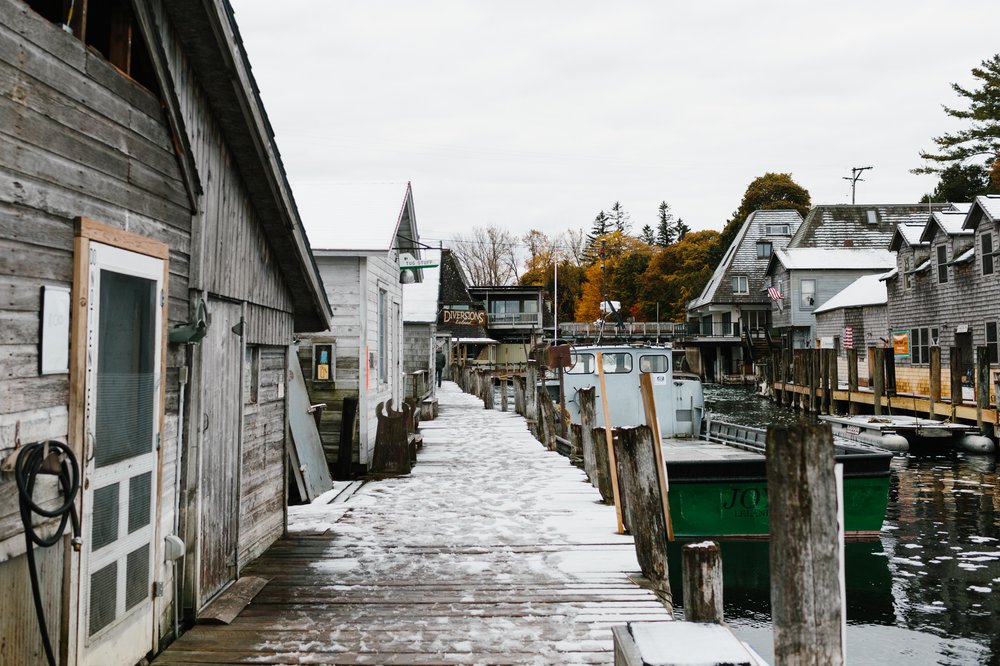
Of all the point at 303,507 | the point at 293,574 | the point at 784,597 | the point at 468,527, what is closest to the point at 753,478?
the point at 468,527

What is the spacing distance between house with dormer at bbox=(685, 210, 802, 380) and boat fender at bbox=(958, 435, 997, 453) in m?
36.0

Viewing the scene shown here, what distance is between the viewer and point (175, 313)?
5133 millimetres

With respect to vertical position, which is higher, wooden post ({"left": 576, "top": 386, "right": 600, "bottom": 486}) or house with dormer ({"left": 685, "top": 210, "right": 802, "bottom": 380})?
house with dormer ({"left": 685, "top": 210, "right": 802, "bottom": 380})

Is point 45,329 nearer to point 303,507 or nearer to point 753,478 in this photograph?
point 303,507

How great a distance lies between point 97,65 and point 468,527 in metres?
5.87

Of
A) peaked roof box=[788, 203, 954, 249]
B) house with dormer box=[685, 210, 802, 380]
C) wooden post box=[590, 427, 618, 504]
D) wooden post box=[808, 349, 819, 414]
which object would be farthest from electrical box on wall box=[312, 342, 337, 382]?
house with dormer box=[685, 210, 802, 380]

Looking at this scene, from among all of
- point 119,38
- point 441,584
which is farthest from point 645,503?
point 119,38

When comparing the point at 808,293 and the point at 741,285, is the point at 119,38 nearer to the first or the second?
the point at 808,293

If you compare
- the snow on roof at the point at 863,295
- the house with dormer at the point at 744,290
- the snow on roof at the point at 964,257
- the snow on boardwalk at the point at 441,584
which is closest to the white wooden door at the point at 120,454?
the snow on boardwalk at the point at 441,584

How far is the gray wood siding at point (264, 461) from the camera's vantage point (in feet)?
22.7

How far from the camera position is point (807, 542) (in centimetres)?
289

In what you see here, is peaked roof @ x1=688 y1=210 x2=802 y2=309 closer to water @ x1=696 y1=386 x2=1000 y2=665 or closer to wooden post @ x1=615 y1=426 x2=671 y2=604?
water @ x1=696 y1=386 x2=1000 y2=665

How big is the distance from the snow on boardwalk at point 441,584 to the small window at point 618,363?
964cm

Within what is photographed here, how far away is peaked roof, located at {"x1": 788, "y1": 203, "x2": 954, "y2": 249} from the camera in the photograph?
55.1 m
